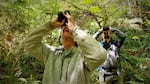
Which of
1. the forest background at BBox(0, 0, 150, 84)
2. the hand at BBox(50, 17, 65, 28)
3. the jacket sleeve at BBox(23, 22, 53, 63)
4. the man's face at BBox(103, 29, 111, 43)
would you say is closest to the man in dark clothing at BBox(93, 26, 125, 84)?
the man's face at BBox(103, 29, 111, 43)

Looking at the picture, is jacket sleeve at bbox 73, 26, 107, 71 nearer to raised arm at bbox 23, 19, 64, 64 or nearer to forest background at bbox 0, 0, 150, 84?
raised arm at bbox 23, 19, 64, 64

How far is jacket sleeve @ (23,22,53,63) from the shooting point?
8.54 feet

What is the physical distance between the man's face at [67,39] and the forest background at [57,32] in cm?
66

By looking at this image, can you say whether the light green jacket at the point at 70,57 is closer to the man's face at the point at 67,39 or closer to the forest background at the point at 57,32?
the man's face at the point at 67,39

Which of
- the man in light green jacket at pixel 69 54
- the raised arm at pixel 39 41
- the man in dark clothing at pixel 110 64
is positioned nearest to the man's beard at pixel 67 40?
the man in light green jacket at pixel 69 54

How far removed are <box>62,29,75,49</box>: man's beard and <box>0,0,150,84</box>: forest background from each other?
2.18 feet

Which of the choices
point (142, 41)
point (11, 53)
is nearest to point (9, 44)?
point (11, 53)

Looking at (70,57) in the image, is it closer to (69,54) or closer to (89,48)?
(69,54)

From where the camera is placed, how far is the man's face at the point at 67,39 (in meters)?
2.55

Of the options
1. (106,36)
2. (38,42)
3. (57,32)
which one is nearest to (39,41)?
(38,42)

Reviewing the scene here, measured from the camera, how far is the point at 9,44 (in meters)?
4.57

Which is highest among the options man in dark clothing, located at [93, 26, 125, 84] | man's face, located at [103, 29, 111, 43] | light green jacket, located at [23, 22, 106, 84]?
light green jacket, located at [23, 22, 106, 84]

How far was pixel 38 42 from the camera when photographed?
2676 mm

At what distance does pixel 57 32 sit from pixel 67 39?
387 centimetres
